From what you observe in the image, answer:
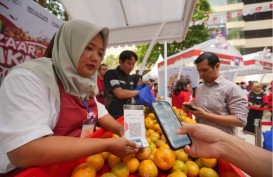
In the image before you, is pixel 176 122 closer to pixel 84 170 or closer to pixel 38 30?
pixel 84 170

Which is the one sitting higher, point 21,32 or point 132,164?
point 21,32

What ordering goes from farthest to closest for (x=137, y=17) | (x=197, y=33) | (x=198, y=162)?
(x=197, y=33), (x=137, y=17), (x=198, y=162)

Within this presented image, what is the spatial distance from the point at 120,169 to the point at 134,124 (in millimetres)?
261

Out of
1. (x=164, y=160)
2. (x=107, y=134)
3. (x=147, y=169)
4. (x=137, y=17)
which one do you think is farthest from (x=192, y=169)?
(x=137, y=17)

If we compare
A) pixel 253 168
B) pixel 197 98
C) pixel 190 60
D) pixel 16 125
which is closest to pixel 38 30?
pixel 16 125

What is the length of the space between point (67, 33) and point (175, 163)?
1128mm

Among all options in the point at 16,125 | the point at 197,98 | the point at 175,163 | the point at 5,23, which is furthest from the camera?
the point at 197,98

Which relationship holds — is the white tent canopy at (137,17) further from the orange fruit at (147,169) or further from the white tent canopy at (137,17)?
the orange fruit at (147,169)

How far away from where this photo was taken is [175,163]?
1.35 metres

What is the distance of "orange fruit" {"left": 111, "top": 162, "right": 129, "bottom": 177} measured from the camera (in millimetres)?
1179

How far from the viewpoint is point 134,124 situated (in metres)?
1.21

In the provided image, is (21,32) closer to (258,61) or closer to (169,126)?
(169,126)

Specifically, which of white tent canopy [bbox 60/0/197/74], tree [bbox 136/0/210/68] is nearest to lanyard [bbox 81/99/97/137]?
white tent canopy [bbox 60/0/197/74]

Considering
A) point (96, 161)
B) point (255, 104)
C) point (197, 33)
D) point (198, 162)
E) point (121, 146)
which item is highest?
point (197, 33)
